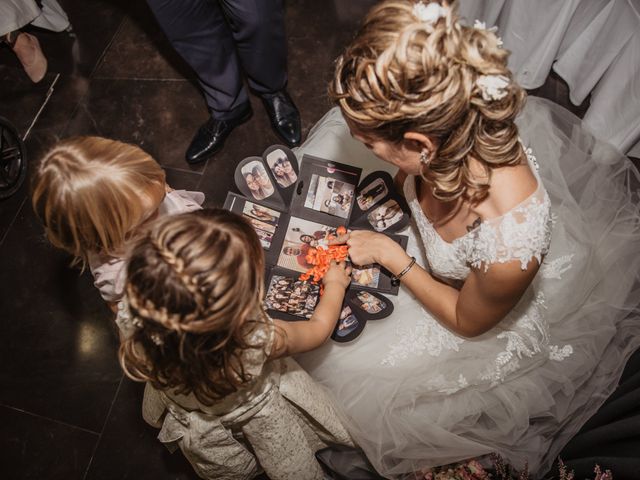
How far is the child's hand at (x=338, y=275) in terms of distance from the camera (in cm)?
159

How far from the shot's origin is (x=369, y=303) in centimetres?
167

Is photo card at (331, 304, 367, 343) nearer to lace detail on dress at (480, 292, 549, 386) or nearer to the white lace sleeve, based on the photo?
lace detail on dress at (480, 292, 549, 386)

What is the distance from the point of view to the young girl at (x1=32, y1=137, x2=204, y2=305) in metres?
1.22

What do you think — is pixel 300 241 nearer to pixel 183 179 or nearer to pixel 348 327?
pixel 348 327

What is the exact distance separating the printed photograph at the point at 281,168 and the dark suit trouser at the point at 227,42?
54cm

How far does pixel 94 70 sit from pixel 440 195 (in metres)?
2.34

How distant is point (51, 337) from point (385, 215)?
1664 millimetres

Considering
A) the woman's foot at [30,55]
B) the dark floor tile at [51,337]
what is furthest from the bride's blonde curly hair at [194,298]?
the woman's foot at [30,55]

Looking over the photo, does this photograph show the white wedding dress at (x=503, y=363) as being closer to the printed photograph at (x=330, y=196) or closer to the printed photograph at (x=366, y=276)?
the printed photograph at (x=366, y=276)

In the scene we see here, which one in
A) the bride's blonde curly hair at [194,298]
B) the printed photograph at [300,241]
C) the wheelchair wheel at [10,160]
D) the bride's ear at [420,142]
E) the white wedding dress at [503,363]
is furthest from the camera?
the wheelchair wheel at [10,160]

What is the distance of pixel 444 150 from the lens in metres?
1.14

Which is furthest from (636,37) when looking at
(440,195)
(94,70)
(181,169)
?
(94,70)

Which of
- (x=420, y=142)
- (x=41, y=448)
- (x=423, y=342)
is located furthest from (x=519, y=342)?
(x=41, y=448)

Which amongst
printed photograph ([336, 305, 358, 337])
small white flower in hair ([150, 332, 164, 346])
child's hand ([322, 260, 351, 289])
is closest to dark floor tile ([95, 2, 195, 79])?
child's hand ([322, 260, 351, 289])
